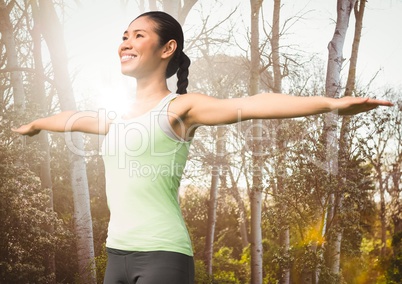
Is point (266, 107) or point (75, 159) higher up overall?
point (75, 159)

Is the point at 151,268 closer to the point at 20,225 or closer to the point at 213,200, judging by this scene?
the point at 20,225

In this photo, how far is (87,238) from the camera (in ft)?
29.6

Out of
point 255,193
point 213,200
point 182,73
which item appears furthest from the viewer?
point 213,200

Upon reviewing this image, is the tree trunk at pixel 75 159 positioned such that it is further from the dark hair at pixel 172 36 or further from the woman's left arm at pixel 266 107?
the woman's left arm at pixel 266 107

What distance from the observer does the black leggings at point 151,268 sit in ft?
4.54

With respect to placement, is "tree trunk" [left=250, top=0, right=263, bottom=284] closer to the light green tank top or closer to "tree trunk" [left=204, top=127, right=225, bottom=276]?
"tree trunk" [left=204, top=127, right=225, bottom=276]

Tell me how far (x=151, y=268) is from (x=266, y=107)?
665 mm

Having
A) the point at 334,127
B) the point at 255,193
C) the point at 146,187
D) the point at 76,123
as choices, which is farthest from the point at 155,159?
the point at 255,193

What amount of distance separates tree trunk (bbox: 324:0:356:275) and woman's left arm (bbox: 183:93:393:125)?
739 cm

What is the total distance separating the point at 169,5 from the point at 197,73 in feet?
26.9

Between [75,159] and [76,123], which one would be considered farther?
[75,159]

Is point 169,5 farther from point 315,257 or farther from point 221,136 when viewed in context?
point 221,136

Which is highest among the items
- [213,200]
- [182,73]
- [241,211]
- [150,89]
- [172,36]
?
[172,36]

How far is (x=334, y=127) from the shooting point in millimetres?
8555
